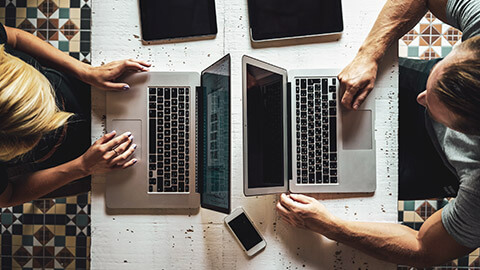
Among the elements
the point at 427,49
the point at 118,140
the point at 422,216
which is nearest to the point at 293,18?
the point at 118,140

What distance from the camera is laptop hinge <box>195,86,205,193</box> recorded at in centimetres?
135

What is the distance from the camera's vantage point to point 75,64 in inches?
54.1

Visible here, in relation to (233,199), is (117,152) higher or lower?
higher

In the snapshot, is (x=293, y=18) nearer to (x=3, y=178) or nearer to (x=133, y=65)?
(x=133, y=65)

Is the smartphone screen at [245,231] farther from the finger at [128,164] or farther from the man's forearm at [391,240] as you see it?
the finger at [128,164]

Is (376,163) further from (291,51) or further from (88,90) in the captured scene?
(88,90)

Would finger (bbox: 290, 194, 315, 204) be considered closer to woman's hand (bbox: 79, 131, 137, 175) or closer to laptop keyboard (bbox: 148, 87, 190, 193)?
laptop keyboard (bbox: 148, 87, 190, 193)

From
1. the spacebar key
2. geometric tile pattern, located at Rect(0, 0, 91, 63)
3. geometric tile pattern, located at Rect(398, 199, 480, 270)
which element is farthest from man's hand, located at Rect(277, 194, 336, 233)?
geometric tile pattern, located at Rect(0, 0, 91, 63)

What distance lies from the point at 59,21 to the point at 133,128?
1.09 m

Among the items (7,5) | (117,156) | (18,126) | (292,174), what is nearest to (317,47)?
(292,174)

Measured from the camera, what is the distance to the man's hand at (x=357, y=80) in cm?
130

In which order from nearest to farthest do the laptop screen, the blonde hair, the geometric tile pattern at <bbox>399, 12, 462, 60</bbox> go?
the blonde hair, the laptop screen, the geometric tile pattern at <bbox>399, 12, 462, 60</bbox>

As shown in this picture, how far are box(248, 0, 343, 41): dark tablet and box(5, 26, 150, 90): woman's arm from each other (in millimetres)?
436

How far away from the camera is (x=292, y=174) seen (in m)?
1.33
